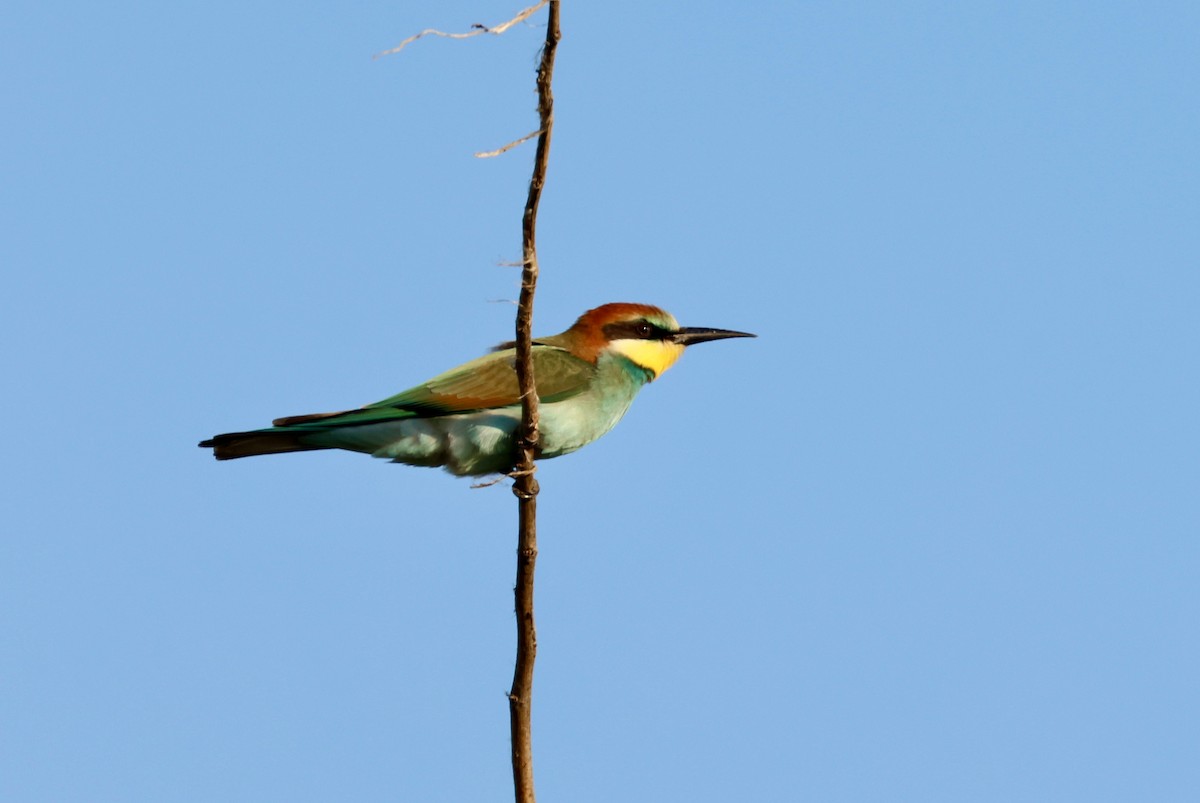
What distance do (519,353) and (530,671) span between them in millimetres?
691

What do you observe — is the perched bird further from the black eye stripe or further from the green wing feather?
the black eye stripe

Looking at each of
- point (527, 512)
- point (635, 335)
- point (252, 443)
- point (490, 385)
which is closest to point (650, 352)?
point (635, 335)

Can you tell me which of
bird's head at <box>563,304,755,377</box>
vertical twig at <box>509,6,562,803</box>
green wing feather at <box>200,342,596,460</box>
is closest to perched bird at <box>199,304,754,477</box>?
green wing feather at <box>200,342,596,460</box>

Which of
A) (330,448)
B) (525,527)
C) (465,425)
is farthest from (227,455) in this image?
(525,527)

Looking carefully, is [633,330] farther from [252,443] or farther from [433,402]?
[252,443]

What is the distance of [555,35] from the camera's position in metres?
2.44

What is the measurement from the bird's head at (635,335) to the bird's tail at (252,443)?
3.39 ft

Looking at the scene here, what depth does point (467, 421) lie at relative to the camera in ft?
13.8

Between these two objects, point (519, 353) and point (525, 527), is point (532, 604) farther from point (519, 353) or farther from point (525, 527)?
point (519, 353)

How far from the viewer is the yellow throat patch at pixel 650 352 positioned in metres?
4.71

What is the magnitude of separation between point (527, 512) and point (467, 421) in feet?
3.74

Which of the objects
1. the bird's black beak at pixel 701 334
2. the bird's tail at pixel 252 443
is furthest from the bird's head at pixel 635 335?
the bird's tail at pixel 252 443

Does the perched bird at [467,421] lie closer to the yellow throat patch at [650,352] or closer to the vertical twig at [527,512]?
the yellow throat patch at [650,352]

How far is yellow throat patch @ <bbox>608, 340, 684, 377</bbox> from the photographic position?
15.5 ft
